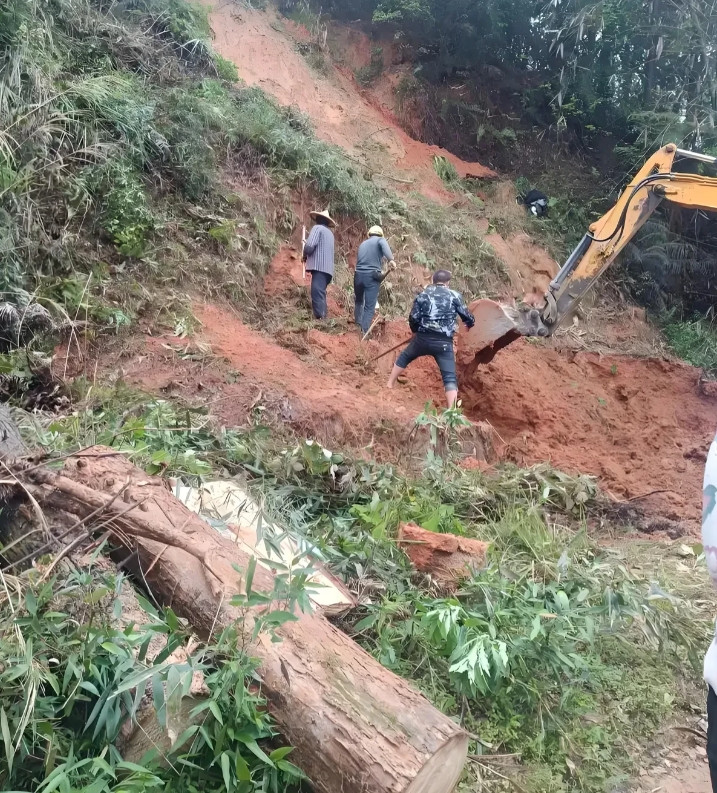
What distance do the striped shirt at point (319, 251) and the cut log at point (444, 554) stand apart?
5.67 metres

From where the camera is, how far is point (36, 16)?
7.59 m

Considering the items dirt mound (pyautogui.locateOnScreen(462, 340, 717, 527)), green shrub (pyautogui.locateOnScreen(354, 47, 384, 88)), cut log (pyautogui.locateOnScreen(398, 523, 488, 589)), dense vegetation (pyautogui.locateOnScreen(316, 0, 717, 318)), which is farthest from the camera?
green shrub (pyautogui.locateOnScreen(354, 47, 384, 88))

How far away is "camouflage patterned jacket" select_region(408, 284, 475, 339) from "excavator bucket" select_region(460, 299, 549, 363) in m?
0.45

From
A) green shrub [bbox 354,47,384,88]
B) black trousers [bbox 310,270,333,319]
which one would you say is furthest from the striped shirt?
green shrub [bbox 354,47,384,88]

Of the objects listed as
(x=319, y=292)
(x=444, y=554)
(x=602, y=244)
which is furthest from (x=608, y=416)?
(x=444, y=554)

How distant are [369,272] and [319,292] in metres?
0.76

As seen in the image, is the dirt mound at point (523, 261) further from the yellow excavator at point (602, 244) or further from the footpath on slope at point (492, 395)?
the yellow excavator at point (602, 244)

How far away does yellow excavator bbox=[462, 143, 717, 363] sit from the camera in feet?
21.1

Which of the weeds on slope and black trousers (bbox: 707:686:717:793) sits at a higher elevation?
black trousers (bbox: 707:686:717:793)

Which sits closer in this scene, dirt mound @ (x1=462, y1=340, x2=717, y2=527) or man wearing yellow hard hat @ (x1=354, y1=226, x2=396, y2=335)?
dirt mound @ (x1=462, y1=340, x2=717, y2=527)

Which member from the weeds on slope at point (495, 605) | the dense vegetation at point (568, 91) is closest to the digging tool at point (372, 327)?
the weeds on slope at point (495, 605)

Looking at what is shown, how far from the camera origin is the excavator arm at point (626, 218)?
6.37 m

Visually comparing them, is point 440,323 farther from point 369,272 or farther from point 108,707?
point 108,707

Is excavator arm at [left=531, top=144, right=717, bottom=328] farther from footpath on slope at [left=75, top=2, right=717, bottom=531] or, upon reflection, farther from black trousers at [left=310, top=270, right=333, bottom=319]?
black trousers at [left=310, top=270, right=333, bottom=319]
